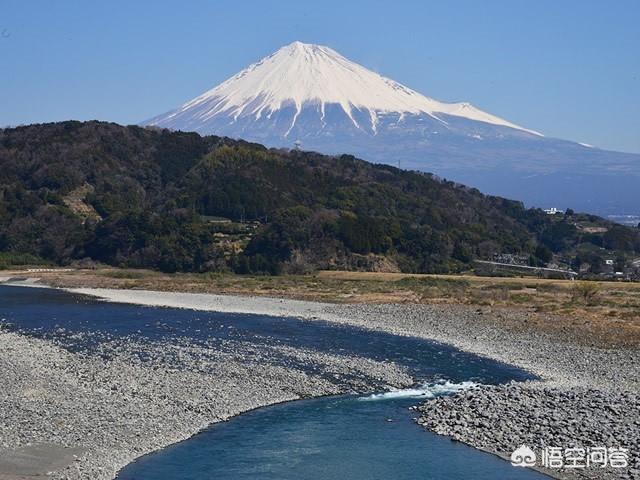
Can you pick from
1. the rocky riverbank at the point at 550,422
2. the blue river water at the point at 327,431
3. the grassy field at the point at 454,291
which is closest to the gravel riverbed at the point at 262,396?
the rocky riverbank at the point at 550,422

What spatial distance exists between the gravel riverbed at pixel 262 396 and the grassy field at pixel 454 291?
8.98 ft

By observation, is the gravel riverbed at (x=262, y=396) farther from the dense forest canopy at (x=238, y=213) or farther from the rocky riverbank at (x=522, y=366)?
the dense forest canopy at (x=238, y=213)

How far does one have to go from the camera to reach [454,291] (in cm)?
3934

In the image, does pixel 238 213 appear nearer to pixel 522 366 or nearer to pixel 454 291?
pixel 454 291

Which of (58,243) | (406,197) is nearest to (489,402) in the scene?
(58,243)

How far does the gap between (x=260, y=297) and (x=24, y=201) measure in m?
27.0

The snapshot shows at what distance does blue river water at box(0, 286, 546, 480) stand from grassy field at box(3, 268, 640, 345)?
5668 millimetres

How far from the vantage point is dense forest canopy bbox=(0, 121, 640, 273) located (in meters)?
51.4

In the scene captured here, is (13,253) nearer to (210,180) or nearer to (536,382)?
(210,180)

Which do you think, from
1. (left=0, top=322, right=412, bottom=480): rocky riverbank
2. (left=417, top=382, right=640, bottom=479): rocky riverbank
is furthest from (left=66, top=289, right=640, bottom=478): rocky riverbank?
(left=0, top=322, right=412, bottom=480): rocky riverbank

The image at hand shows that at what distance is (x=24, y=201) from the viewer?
5944 centimetres

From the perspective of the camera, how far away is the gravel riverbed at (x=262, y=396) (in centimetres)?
1546

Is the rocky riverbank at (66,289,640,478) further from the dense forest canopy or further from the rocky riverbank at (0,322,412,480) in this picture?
the dense forest canopy

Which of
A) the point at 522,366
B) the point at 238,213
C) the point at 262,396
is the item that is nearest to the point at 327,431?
the point at 262,396
